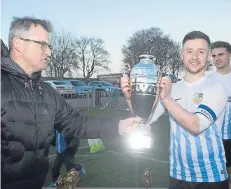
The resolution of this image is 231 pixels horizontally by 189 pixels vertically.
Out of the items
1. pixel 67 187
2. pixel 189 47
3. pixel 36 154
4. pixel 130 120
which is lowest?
pixel 67 187

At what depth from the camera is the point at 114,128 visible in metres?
2.79

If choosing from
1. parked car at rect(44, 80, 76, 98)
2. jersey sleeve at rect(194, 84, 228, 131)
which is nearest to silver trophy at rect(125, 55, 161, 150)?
jersey sleeve at rect(194, 84, 228, 131)

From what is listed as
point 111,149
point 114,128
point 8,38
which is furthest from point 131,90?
point 111,149

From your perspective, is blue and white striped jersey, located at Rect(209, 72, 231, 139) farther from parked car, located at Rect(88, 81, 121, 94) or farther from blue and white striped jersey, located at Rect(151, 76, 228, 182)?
parked car, located at Rect(88, 81, 121, 94)

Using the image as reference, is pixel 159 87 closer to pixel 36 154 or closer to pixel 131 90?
pixel 131 90

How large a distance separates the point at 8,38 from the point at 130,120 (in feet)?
3.85

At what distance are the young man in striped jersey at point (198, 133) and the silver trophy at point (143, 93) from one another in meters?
Result: 0.10

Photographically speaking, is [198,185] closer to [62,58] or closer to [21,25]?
[21,25]

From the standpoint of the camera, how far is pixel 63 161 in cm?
574

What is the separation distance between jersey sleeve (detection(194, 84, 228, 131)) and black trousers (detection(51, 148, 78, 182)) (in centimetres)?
374

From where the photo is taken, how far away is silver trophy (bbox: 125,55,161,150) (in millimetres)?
2404

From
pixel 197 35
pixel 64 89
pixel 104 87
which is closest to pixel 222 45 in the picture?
pixel 197 35

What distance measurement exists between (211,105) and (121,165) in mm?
4742

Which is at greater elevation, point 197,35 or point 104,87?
point 197,35
